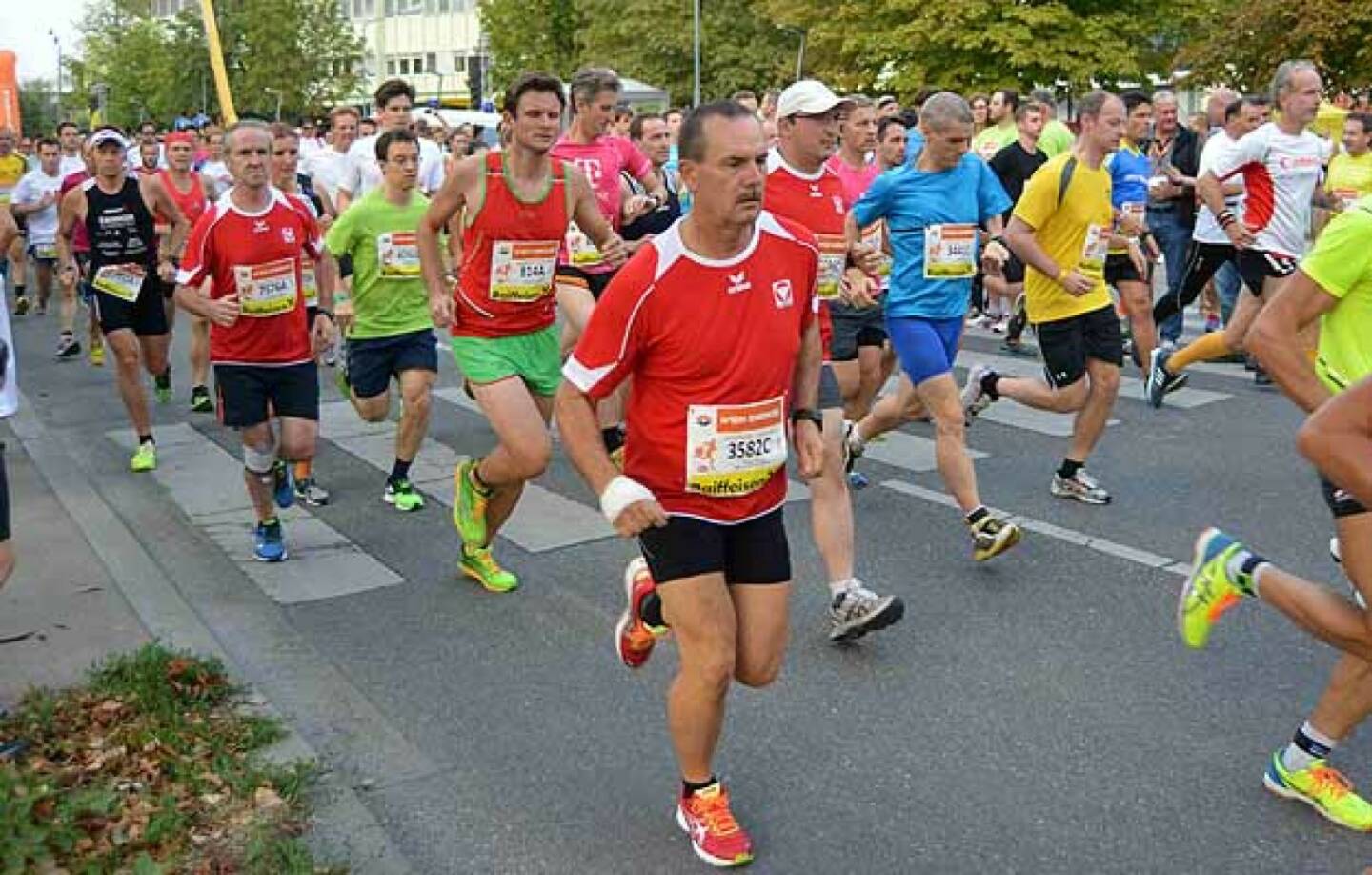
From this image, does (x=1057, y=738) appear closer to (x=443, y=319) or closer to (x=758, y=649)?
(x=758, y=649)

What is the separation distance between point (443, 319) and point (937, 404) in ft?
7.00

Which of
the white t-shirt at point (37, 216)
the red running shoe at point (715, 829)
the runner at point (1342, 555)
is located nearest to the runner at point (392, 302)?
the red running shoe at point (715, 829)

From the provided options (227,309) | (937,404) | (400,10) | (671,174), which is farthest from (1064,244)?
(400,10)

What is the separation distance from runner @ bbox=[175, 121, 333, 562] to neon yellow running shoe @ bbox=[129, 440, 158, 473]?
211cm

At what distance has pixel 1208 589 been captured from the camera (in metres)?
4.27

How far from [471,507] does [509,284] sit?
0.96 m

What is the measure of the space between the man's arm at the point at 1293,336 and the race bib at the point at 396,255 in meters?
5.01

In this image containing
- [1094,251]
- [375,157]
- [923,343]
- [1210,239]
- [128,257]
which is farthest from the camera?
[1210,239]

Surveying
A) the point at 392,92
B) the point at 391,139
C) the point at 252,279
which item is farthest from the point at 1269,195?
the point at 252,279

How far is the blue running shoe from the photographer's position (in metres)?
6.95

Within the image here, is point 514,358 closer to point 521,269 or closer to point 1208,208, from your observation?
point 521,269

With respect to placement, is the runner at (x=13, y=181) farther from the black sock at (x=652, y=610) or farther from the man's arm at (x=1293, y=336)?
the man's arm at (x=1293, y=336)

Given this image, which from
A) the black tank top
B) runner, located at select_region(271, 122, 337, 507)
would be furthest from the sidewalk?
the black tank top

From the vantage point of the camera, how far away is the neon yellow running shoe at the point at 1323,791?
13.1 ft
